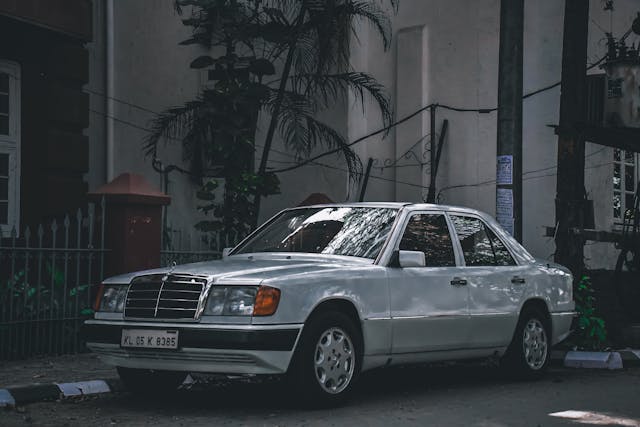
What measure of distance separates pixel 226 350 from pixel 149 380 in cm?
139

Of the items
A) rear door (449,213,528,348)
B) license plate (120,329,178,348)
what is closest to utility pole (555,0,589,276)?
rear door (449,213,528,348)

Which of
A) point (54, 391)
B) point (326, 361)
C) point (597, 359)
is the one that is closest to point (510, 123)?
point (597, 359)

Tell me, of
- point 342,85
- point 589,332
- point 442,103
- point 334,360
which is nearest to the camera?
point 334,360

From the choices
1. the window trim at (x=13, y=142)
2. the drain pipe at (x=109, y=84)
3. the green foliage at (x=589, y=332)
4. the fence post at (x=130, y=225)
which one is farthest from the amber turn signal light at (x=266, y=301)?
the drain pipe at (x=109, y=84)

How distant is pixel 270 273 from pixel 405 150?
1187 cm

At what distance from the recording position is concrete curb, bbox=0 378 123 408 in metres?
7.89

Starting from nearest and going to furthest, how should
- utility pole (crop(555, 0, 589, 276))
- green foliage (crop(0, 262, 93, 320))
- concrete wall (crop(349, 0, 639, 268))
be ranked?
green foliage (crop(0, 262, 93, 320)), utility pole (crop(555, 0, 589, 276)), concrete wall (crop(349, 0, 639, 268))

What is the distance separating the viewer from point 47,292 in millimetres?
10461

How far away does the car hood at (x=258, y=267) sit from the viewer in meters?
7.45

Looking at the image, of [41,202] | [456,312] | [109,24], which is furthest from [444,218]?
[109,24]

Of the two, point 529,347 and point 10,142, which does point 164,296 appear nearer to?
point 529,347

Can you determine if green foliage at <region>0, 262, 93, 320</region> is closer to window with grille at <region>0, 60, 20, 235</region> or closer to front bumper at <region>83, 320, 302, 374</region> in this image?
window with grille at <region>0, 60, 20, 235</region>

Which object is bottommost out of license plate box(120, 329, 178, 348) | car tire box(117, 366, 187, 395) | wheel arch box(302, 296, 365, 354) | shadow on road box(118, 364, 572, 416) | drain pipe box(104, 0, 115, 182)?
shadow on road box(118, 364, 572, 416)

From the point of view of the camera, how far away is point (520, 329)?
31.9 feet
